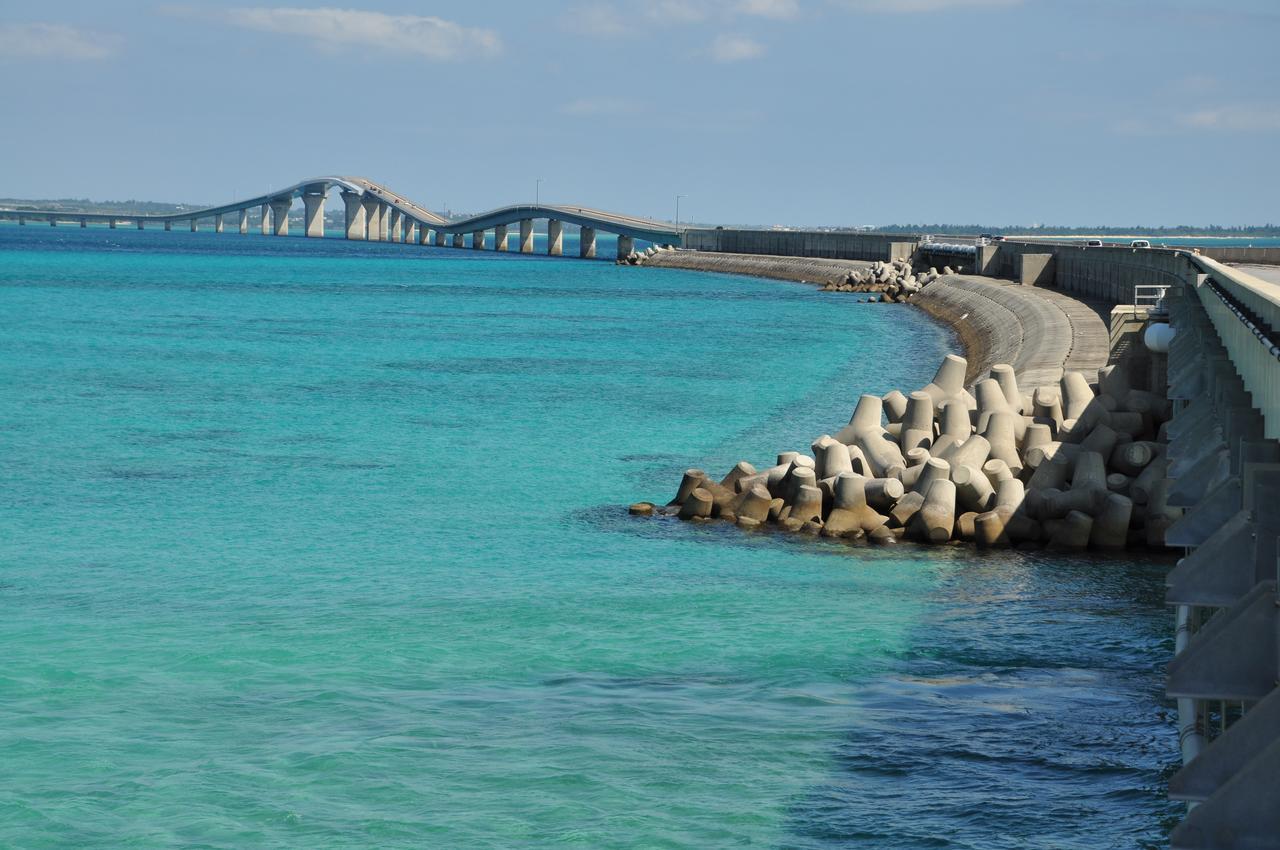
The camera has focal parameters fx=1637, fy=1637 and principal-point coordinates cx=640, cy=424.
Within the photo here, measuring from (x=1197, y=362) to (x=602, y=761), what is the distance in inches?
323

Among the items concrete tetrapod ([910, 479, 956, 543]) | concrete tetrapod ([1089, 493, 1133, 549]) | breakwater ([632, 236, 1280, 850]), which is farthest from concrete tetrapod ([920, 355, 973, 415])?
concrete tetrapod ([1089, 493, 1133, 549])

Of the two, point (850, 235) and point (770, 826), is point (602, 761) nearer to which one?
point (770, 826)

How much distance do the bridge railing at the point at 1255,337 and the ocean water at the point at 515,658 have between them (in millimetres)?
2948

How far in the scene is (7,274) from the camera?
355ft

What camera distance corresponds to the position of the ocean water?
35.6ft

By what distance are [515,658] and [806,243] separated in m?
111

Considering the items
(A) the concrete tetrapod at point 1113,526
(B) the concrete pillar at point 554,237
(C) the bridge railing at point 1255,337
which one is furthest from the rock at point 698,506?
(B) the concrete pillar at point 554,237

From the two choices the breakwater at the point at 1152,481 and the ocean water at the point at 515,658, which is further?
the ocean water at the point at 515,658

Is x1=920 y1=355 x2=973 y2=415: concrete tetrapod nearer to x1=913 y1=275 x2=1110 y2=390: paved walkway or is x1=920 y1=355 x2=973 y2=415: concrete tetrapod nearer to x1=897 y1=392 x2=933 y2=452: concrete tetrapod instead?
x1=897 y1=392 x2=933 y2=452: concrete tetrapod

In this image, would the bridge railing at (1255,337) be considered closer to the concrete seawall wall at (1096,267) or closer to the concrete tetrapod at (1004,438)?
the concrete tetrapod at (1004,438)

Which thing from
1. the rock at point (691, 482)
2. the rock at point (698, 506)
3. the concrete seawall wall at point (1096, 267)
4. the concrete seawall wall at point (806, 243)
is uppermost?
the concrete seawall wall at point (806, 243)

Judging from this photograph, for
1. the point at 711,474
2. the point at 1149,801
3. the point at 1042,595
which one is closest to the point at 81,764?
the point at 1149,801

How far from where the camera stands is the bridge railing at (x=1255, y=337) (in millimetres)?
8266

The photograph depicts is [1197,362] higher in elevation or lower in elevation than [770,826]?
higher
